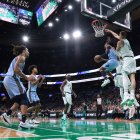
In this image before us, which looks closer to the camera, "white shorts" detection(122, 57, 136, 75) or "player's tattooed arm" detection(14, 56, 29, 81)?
"player's tattooed arm" detection(14, 56, 29, 81)

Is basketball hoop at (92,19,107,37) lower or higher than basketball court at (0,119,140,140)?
higher

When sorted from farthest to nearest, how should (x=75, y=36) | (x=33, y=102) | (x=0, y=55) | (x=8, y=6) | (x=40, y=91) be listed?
(x=40, y=91) → (x=0, y=55) → (x=75, y=36) → (x=8, y=6) → (x=33, y=102)

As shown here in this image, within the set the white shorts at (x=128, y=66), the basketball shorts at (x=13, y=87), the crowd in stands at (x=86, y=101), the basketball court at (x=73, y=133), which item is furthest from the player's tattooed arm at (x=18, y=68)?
the crowd in stands at (x=86, y=101)

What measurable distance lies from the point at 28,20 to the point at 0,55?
19.4 metres

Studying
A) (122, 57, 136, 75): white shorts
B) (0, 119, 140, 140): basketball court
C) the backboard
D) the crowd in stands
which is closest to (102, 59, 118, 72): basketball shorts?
(122, 57, 136, 75): white shorts

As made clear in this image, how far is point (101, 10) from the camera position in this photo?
11062 mm

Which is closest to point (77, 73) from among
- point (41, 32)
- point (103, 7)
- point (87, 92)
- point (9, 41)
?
point (87, 92)

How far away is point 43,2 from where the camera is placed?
727 inches

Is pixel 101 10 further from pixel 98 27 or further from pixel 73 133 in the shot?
pixel 73 133

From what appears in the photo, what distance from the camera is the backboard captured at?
10.6 meters

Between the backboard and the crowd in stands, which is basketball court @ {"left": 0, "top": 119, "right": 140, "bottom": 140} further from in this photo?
the crowd in stands

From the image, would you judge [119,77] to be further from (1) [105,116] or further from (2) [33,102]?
(1) [105,116]

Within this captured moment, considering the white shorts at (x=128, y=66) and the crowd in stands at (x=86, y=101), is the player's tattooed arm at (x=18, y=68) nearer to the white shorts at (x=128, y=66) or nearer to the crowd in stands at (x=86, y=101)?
the white shorts at (x=128, y=66)

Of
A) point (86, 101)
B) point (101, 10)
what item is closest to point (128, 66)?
point (101, 10)
